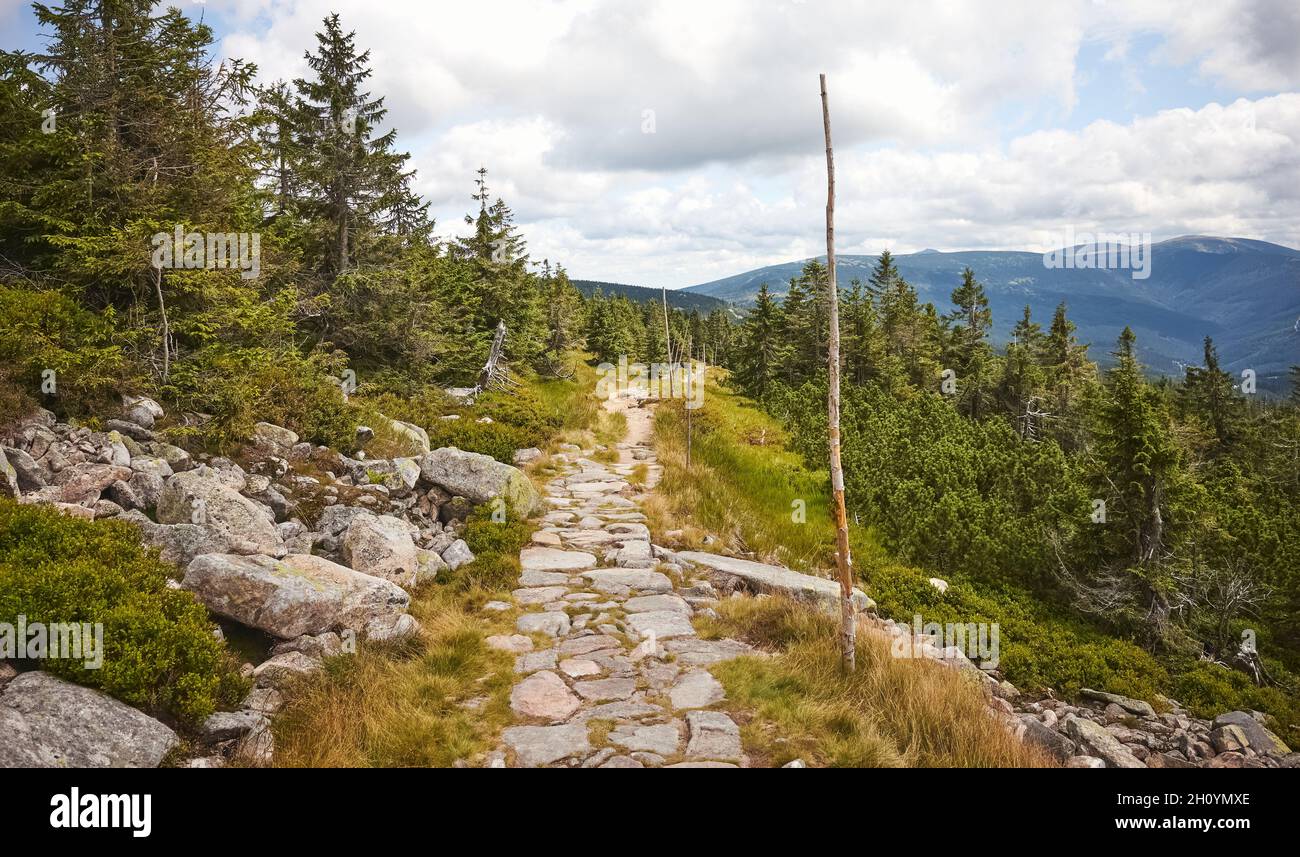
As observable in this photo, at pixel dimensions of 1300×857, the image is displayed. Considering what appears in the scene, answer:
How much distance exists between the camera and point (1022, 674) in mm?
10352

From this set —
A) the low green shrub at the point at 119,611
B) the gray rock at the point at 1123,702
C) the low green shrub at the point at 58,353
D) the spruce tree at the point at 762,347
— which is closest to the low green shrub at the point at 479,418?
the low green shrub at the point at 58,353

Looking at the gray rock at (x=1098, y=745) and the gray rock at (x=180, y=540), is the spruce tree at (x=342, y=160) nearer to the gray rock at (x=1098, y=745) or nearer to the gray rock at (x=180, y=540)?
the gray rock at (x=180, y=540)

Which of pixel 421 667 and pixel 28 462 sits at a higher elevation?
pixel 28 462

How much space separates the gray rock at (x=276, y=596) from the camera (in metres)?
5.54

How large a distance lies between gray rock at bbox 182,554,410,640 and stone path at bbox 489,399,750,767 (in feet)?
4.86

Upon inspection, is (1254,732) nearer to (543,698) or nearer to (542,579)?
(542,579)

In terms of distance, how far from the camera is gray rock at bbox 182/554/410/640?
5.54 meters

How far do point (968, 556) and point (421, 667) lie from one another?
13986mm

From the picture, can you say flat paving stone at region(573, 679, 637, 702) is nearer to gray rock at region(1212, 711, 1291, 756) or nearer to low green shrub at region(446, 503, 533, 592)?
low green shrub at region(446, 503, 533, 592)

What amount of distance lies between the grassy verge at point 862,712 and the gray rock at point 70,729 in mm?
4150

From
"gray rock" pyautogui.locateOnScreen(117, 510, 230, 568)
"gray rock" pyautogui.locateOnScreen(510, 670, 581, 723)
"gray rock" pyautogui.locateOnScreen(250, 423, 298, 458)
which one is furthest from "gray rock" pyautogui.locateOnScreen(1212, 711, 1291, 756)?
"gray rock" pyautogui.locateOnScreen(250, 423, 298, 458)

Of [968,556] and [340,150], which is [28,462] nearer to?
[340,150]
